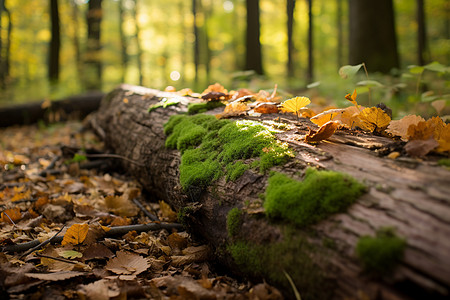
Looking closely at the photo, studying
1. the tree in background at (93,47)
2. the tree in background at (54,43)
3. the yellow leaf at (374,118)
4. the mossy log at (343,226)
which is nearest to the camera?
the mossy log at (343,226)

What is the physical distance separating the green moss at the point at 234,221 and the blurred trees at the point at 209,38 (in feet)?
12.4

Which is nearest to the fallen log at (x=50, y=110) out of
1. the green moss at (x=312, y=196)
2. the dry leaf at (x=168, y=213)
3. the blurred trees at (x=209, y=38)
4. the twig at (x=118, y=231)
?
the blurred trees at (x=209, y=38)

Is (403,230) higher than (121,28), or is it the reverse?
(121,28)

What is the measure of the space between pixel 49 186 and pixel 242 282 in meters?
2.51

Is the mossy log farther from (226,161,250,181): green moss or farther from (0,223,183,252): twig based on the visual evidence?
(0,223,183,252): twig

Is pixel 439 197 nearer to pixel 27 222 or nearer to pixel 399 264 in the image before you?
pixel 399 264

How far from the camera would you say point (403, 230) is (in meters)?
1.06

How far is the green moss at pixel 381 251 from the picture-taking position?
1.01 metres

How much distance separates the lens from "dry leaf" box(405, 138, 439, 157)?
1.43 m

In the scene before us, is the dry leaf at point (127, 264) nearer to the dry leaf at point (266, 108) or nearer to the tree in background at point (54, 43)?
the dry leaf at point (266, 108)

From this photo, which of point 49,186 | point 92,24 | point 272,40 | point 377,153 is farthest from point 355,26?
point 272,40

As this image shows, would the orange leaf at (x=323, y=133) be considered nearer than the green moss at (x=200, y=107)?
Yes

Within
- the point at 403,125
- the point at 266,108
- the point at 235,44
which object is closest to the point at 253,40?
the point at 266,108

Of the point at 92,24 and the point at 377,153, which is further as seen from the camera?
the point at 92,24
